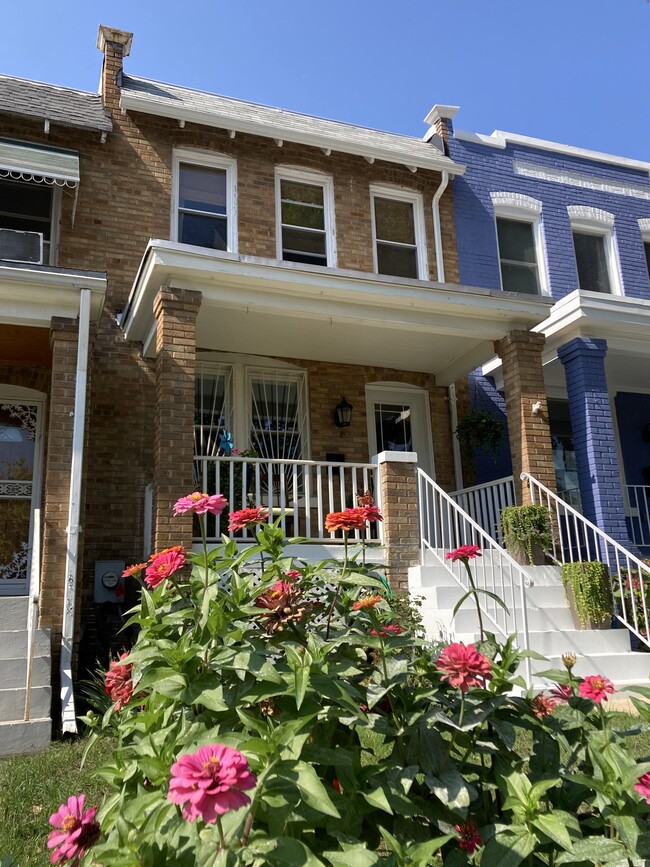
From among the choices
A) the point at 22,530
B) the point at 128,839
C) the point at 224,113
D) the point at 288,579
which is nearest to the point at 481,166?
the point at 224,113

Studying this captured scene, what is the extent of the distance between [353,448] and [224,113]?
5371 mm

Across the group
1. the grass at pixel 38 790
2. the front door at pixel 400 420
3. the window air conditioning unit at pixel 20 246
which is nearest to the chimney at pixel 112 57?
the window air conditioning unit at pixel 20 246

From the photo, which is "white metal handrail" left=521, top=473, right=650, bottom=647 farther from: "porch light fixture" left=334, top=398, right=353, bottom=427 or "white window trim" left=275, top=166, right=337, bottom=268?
"white window trim" left=275, top=166, right=337, bottom=268

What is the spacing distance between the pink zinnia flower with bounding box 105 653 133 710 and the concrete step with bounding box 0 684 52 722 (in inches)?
142

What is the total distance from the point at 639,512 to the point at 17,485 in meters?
9.28

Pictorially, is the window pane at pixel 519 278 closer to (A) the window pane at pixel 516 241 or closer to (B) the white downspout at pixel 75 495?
(A) the window pane at pixel 516 241

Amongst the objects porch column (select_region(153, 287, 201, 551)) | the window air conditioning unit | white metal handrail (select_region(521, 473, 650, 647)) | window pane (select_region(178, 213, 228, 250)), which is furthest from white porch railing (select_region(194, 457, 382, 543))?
window pane (select_region(178, 213, 228, 250))

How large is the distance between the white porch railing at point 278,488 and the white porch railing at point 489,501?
1.42 m

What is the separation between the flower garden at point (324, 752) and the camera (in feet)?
4.33

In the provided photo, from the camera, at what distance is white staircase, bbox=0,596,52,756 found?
4.83m

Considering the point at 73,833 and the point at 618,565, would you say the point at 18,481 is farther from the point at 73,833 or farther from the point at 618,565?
the point at 73,833

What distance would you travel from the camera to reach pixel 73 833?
1494 millimetres

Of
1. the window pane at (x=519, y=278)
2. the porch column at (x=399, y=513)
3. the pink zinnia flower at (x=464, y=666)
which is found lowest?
the pink zinnia flower at (x=464, y=666)

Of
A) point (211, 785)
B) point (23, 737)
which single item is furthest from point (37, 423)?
point (211, 785)
